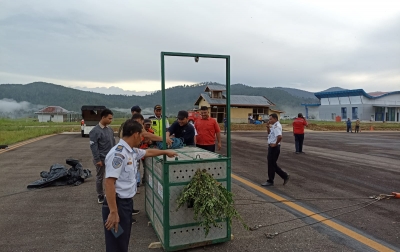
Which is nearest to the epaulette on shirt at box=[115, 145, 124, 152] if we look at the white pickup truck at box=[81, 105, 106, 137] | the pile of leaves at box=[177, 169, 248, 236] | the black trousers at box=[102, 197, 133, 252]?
the black trousers at box=[102, 197, 133, 252]

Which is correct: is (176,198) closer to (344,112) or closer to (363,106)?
(363,106)

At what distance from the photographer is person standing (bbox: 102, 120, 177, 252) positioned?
289cm

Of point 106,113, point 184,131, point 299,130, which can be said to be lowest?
point 299,130

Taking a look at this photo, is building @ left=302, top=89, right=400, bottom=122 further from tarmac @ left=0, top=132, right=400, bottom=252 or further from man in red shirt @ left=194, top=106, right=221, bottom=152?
man in red shirt @ left=194, top=106, right=221, bottom=152

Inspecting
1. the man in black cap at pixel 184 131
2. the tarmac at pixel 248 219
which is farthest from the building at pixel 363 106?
the man in black cap at pixel 184 131

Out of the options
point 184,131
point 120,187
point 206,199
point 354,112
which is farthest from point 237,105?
point 120,187

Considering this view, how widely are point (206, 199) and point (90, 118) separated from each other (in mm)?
21424

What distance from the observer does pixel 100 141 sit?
5820mm

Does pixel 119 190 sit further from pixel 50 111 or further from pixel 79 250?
pixel 50 111

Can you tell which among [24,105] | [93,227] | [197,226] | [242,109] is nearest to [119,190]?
[197,226]

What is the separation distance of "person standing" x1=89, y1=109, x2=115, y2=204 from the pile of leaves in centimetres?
250

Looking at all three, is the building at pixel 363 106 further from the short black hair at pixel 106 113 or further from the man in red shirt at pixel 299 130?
the short black hair at pixel 106 113

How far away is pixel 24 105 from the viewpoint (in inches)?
6147

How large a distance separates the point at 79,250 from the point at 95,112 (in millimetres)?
20286
